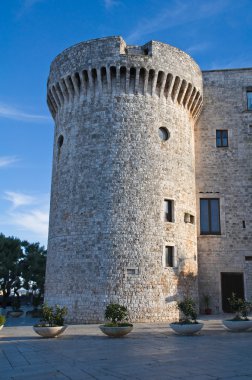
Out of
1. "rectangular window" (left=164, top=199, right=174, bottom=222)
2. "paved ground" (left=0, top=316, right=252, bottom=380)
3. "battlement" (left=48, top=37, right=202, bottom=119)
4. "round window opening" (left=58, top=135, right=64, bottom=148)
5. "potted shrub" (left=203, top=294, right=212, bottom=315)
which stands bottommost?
"paved ground" (left=0, top=316, right=252, bottom=380)

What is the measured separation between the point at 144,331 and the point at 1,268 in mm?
23274

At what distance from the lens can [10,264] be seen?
118ft

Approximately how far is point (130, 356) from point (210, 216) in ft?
45.8

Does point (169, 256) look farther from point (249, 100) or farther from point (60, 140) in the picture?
point (249, 100)

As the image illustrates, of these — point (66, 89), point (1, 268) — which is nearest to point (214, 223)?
point (66, 89)

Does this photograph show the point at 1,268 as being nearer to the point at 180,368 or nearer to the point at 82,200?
the point at 82,200

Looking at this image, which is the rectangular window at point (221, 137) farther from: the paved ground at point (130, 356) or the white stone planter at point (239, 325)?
the paved ground at point (130, 356)

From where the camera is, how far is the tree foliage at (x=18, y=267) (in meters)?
35.4

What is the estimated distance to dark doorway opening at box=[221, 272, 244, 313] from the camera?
21594mm

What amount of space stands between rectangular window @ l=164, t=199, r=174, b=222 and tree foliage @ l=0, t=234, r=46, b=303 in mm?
18721

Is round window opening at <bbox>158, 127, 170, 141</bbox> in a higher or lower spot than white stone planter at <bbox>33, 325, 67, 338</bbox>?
higher

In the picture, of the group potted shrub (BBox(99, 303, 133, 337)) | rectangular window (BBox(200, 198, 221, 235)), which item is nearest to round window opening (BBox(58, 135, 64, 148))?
rectangular window (BBox(200, 198, 221, 235))

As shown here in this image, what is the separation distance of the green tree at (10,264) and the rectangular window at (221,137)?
2226 cm

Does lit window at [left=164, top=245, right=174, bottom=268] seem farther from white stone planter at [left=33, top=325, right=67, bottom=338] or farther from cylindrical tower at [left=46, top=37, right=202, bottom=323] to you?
white stone planter at [left=33, top=325, right=67, bottom=338]
